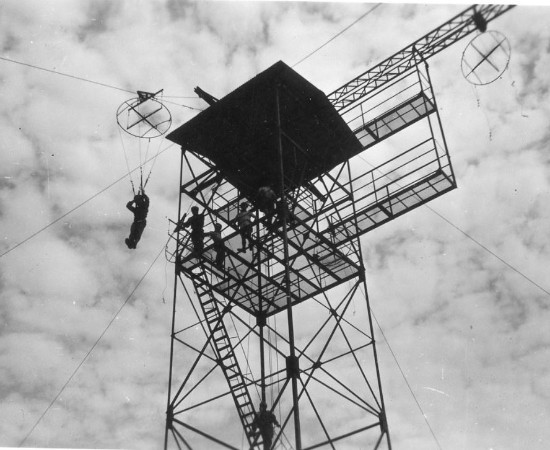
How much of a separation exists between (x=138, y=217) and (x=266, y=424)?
6.65 meters

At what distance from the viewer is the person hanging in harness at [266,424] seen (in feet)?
53.3

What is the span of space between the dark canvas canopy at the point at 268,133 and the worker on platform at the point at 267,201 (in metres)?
0.81

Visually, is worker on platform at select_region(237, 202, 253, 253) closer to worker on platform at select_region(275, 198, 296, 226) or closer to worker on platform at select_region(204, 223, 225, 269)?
worker on platform at select_region(204, 223, 225, 269)

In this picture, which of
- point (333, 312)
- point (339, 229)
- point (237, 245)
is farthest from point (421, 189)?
point (237, 245)

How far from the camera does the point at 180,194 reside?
65.1 feet

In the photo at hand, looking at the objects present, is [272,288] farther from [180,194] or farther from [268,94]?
[268,94]

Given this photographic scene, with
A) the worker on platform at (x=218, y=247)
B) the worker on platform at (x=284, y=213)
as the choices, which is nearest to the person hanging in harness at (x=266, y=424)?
the worker on platform at (x=218, y=247)

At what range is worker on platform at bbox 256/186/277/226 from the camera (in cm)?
1773

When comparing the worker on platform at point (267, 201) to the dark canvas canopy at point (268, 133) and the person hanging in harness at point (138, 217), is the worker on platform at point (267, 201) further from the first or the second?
the person hanging in harness at point (138, 217)

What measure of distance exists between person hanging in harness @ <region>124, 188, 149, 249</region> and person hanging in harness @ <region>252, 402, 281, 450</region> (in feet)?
19.0

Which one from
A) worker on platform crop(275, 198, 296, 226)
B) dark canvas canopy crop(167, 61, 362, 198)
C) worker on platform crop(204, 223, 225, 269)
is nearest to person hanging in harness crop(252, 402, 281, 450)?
worker on platform crop(204, 223, 225, 269)

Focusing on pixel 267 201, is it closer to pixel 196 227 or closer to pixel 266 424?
pixel 196 227

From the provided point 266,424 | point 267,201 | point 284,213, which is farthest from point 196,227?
point 266,424

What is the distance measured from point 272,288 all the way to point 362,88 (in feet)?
20.6
